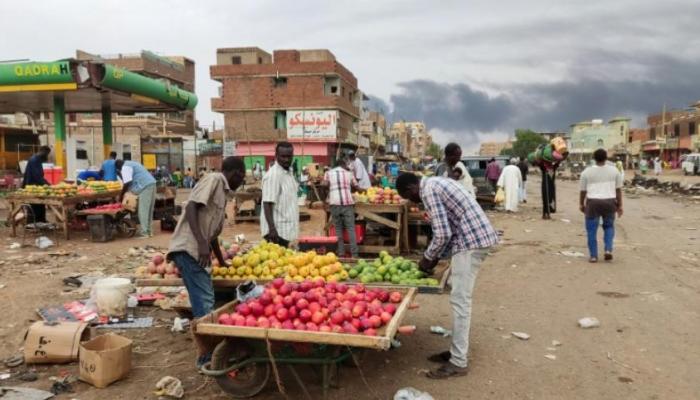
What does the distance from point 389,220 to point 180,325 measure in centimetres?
505

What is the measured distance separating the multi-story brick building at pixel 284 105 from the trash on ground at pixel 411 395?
38.0 m

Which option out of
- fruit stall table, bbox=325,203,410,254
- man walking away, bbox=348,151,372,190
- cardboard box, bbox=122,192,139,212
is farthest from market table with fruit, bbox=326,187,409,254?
cardboard box, bbox=122,192,139,212

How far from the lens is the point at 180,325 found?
19.9 feet

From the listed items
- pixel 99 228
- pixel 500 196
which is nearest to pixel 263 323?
pixel 99 228

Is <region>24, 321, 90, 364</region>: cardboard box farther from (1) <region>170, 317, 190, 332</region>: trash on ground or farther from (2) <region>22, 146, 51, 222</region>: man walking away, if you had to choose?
(2) <region>22, 146, 51, 222</region>: man walking away

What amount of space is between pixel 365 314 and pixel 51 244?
32.9ft

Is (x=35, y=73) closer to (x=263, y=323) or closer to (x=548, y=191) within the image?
(x=263, y=323)

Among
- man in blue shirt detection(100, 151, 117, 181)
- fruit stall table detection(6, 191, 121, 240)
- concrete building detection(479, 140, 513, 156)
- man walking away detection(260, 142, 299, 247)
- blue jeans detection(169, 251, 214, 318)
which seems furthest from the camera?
concrete building detection(479, 140, 513, 156)

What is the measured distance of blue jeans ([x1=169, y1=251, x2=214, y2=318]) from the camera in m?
4.48

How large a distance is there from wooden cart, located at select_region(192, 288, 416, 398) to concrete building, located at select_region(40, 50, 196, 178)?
2078cm

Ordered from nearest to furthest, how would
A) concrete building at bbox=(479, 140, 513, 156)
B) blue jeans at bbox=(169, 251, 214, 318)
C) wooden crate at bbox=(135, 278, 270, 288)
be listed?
blue jeans at bbox=(169, 251, 214, 318), wooden crate at bbox=(135, 278, 270, 288), concrete building at bbox=(479, 140, 513, 156)

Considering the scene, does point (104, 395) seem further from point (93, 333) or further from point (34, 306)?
point (34, 306)

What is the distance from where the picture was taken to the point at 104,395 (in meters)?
4.45

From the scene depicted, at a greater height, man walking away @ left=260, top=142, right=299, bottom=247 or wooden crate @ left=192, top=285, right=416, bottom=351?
man walking away @ left=260, top=142, right=299, bottom=247
